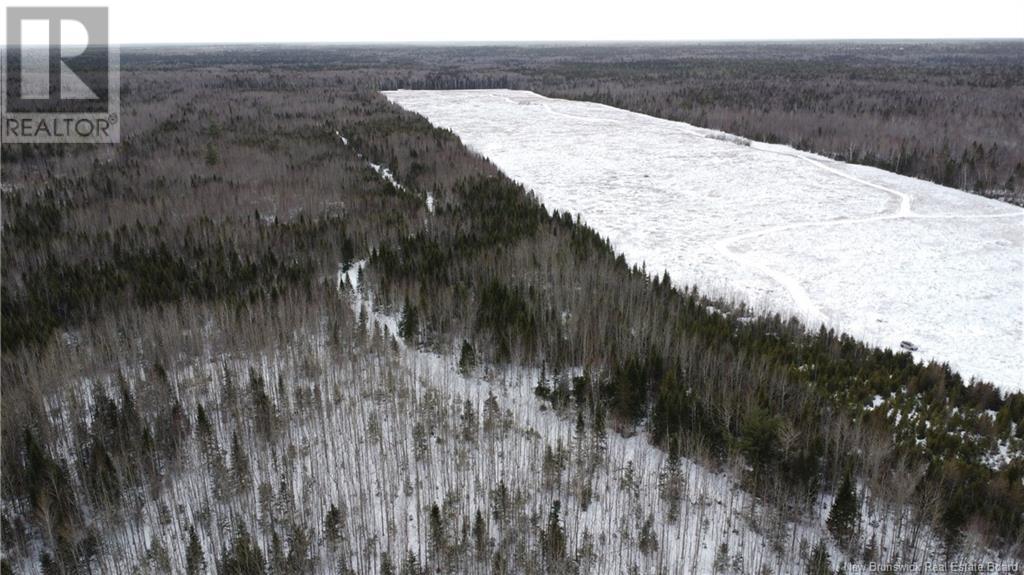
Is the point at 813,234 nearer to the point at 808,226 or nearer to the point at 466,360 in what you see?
the point at 808,226

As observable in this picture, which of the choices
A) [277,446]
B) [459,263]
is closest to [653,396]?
[277,446]

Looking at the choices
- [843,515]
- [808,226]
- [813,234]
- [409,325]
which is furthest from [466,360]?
[808,226]

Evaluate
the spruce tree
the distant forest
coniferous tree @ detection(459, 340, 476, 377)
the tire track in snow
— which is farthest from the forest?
the distant forest

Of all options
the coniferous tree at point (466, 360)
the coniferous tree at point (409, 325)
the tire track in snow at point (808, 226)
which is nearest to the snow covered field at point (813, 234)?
the tire track in snow at point (808, 226)

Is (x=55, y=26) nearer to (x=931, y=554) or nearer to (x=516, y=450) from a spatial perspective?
(x=516, y=450)

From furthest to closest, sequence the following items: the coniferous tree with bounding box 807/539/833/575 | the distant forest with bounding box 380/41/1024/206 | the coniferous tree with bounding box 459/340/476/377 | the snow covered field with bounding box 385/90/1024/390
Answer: the distant forest with bounding box 380/41/1024/206 → the snow covered field with bounding box 385/90/1024/390 → the coniferous tree with bounding box 459/340/476/377 → the coniferous tree with bounding box 807/539/833/575

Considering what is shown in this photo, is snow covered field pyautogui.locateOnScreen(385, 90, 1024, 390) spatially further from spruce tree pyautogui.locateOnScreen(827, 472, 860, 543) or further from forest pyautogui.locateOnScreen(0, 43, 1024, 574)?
spruce tree pyautogui.locateOnScreen(827, 472, 860, 543)

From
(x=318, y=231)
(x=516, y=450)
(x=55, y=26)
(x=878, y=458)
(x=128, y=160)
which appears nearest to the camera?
(x=878, y=458)
